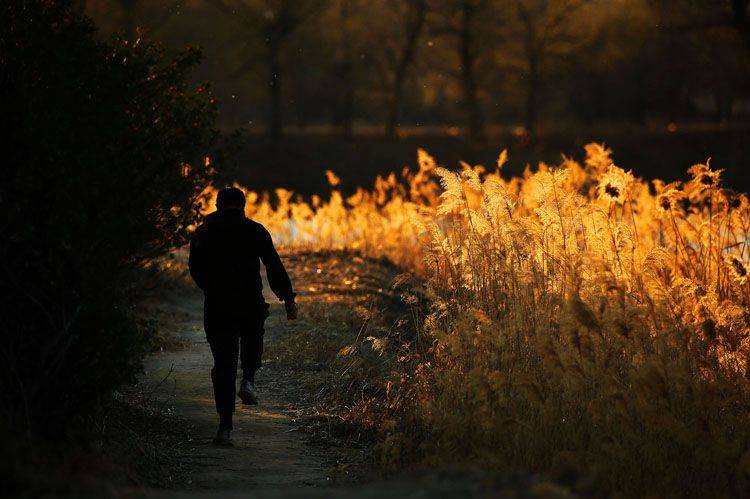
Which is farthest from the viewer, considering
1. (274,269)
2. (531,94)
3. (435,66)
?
(435,66)

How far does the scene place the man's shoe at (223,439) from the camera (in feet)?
24.3

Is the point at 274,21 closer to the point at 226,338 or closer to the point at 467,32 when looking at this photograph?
the point at 467,32

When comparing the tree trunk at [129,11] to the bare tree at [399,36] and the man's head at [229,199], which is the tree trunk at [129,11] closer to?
the bare tree at [399,36]

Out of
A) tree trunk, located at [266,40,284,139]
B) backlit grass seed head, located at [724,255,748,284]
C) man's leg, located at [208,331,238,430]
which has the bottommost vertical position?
man's leg, located at [208,331,238,430]

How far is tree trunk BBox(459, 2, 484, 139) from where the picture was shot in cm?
4522

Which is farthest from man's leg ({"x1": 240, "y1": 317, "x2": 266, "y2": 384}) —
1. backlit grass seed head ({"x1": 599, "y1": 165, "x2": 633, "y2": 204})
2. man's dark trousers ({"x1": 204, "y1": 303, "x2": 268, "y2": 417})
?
backlit grass seed head ({"x1": 599, "y1": 165, "x2": 633, "y2": 204})

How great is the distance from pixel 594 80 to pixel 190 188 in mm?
46511

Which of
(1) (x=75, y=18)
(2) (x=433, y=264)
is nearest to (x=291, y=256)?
(2) (x=433, y=264)

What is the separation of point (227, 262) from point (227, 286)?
0.56 ft

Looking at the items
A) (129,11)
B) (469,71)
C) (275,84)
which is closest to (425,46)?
(469,71)

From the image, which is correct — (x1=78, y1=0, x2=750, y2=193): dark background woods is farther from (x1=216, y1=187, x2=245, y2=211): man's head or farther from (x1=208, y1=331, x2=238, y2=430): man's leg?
(x1=208, y1=331, x2=238, y2=430): man's leg

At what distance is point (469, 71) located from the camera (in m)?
46.2

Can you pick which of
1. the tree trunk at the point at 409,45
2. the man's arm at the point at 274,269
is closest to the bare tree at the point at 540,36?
the tree trunk at the point at 409,45

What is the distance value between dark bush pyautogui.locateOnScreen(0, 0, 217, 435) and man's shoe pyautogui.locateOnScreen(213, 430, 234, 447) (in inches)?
48.7
